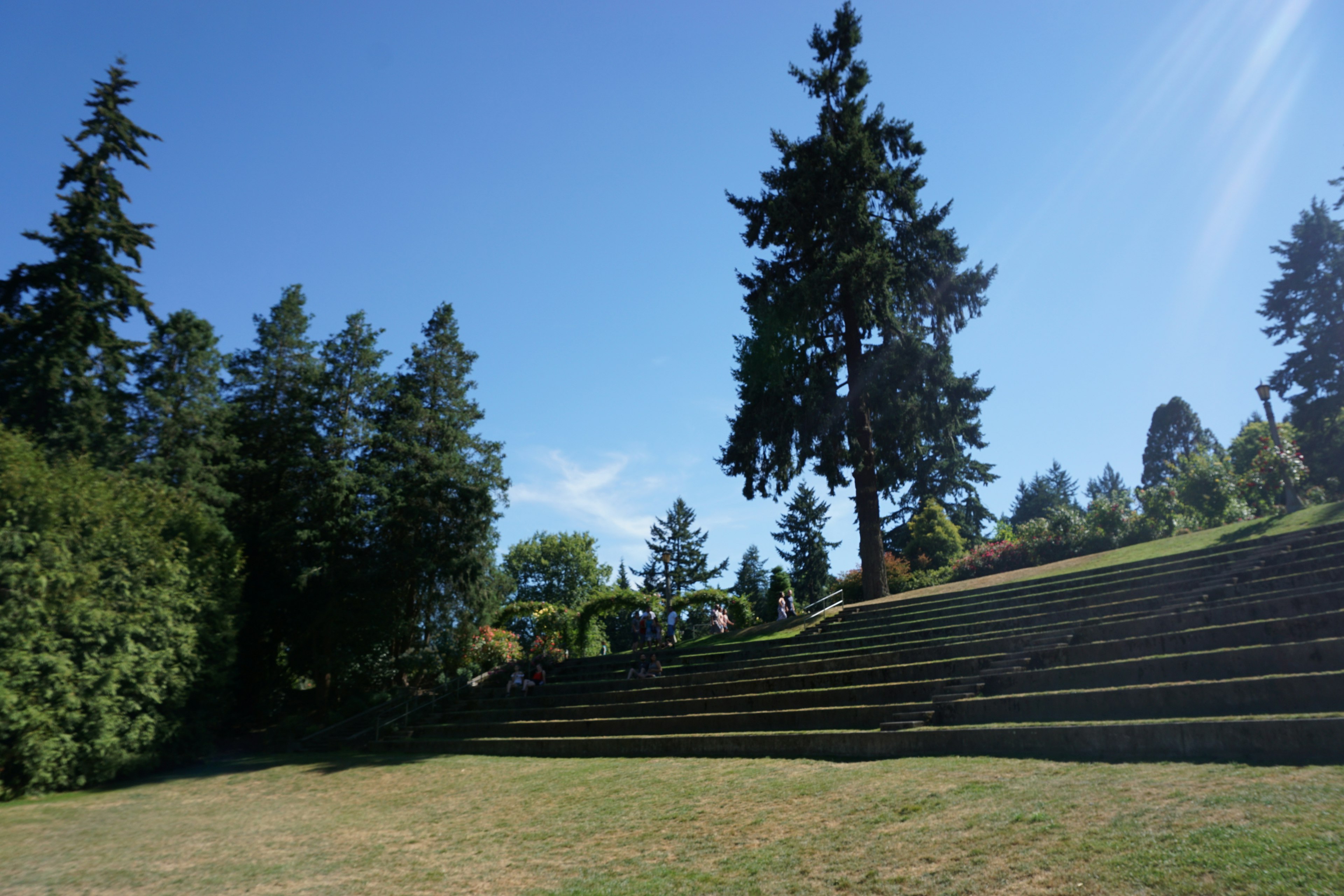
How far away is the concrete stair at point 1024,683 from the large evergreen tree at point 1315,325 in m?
33.4

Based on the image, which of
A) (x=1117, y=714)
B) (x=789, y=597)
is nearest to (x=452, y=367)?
(x=789, y=597)

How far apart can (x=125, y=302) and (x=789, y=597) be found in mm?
22515

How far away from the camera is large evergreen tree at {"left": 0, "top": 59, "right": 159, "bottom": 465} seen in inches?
750

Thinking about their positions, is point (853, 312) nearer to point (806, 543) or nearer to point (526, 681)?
point (526, 681)

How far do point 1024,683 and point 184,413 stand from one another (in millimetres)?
23611

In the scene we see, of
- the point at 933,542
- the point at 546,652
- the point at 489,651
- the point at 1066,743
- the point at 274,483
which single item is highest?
the point at 274,483

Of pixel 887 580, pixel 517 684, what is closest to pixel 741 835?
pixel 517 684

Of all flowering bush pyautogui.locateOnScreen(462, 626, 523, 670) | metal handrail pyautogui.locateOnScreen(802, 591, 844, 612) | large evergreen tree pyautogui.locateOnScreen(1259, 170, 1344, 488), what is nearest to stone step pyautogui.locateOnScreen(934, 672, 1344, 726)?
metal handrail pyautogui.locateOnScreen(802, 591, 844, 612)

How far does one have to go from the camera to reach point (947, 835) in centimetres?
604

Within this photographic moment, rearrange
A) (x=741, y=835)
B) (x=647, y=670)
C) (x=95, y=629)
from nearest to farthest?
(x=741, y=835) < (x=95, y=629) < (x=647, y=670)

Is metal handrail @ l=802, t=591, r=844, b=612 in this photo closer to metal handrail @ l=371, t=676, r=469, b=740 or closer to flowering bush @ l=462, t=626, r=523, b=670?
flowering bush @ l=462, t=626, r=523, b=670

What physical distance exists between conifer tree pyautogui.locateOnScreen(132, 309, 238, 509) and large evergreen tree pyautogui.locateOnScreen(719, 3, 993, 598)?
1614 cm

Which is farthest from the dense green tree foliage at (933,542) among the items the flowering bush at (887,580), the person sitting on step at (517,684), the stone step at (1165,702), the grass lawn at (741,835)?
the grass lawn at (741,835)

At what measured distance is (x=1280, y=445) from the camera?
20.8 metres
